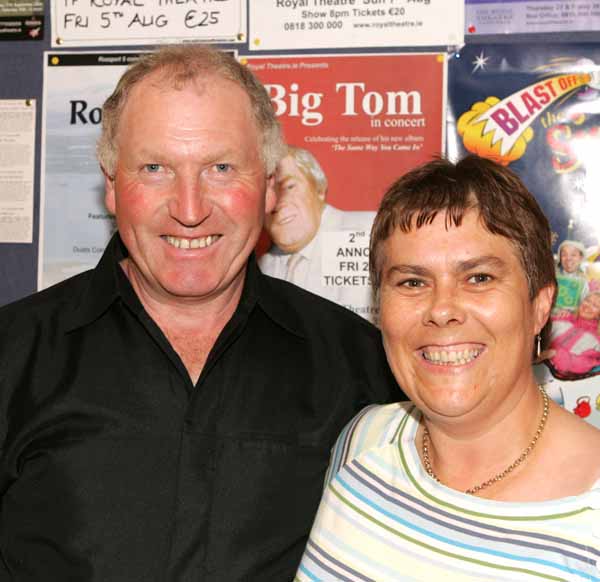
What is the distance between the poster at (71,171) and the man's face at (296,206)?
572 mm

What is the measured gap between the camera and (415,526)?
154 cm

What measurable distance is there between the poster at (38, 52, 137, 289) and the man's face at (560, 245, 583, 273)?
1.41 m

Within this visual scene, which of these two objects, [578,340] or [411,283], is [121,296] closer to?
[411,283]

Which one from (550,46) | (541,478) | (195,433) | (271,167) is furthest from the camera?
(550,46)

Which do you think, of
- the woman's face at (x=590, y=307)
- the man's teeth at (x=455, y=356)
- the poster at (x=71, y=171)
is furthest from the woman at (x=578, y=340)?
the poster at (x=71, y=171)

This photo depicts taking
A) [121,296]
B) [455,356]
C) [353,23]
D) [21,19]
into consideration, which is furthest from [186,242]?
[21,19]

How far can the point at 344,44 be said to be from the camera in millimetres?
2568

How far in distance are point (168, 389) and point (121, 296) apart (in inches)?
10.0

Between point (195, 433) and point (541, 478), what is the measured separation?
74 cm

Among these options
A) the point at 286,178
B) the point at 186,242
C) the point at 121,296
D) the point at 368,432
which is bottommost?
the point at 368,432

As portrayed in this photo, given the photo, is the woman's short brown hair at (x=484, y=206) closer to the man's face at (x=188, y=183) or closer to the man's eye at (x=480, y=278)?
the man's eye at (x=480, y=278)

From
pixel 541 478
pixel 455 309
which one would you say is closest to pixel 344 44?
pixel 455 309

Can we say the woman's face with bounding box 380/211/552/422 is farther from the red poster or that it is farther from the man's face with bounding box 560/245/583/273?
the red poster

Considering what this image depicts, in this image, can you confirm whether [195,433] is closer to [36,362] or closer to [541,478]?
[36,362]
